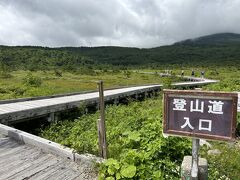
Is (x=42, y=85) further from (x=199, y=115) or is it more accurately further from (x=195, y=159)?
(x=199, y=115)

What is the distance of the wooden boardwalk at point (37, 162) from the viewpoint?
4461mm

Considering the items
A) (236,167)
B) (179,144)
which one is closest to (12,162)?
(179,144)

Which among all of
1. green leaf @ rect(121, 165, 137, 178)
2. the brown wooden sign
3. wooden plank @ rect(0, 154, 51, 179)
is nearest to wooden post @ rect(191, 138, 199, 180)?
the brown wooden sign

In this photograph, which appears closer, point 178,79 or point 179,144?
point 179,144

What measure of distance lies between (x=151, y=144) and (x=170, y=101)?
5.32 ft

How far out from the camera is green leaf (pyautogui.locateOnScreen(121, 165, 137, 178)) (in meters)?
3.71

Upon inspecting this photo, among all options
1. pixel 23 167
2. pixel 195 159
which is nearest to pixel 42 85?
pixel 23 167

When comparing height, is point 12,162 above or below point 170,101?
below

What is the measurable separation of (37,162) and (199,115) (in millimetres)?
3401

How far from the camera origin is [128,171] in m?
3.76

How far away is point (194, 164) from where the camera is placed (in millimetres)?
3176

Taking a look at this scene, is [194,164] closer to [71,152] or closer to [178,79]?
[71,152]

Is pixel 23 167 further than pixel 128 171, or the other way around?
pixel 23 167

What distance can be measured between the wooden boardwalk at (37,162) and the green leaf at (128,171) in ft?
2.56
